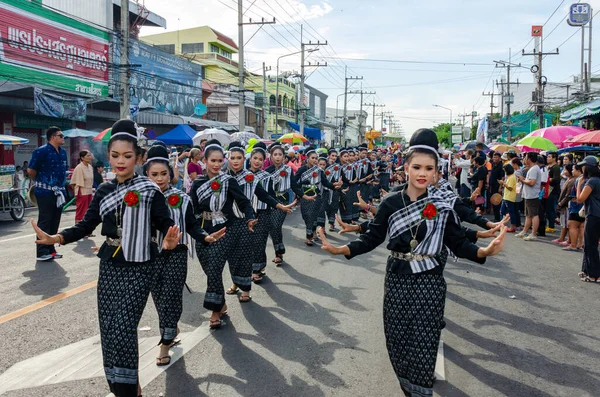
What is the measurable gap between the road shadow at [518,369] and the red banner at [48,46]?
15.2m

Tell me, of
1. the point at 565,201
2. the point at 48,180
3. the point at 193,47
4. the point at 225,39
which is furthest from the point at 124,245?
the point at 225,39

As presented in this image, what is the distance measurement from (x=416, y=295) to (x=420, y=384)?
1.78 ft

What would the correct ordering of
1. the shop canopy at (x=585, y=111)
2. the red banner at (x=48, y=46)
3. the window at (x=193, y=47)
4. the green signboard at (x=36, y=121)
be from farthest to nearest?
the window at (x=193, y=47), the green signboard at (x=36, y=121), the red banner at (x=48, y=46), the shop canopy at (x=585, y=111)

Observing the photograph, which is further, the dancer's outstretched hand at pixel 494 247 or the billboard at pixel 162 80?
the billboard at pixel 162 80

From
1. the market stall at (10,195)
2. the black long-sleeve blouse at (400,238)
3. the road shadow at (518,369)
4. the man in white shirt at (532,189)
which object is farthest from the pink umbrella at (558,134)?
the market stall at (10,195)

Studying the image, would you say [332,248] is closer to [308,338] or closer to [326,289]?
[308,338]

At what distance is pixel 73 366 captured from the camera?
4.40m

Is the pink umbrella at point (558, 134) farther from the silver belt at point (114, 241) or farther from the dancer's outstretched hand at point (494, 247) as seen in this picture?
the silver belt at point (114, 241)

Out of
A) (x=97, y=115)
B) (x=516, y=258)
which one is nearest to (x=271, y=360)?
(x=516, y=258)

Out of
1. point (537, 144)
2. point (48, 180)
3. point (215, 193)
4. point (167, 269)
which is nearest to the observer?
point (167, 269)

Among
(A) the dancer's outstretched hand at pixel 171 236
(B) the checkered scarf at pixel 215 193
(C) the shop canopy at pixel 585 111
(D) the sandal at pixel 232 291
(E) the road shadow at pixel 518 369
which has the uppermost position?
(C) the shop canopy at pixel 585 111

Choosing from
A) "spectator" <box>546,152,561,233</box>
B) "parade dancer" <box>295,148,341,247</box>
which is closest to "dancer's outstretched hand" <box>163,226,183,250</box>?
"parade dancer" <box>295,148,341,247</box>

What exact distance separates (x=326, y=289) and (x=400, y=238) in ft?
12.7

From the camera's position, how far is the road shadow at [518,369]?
13.9 ft
